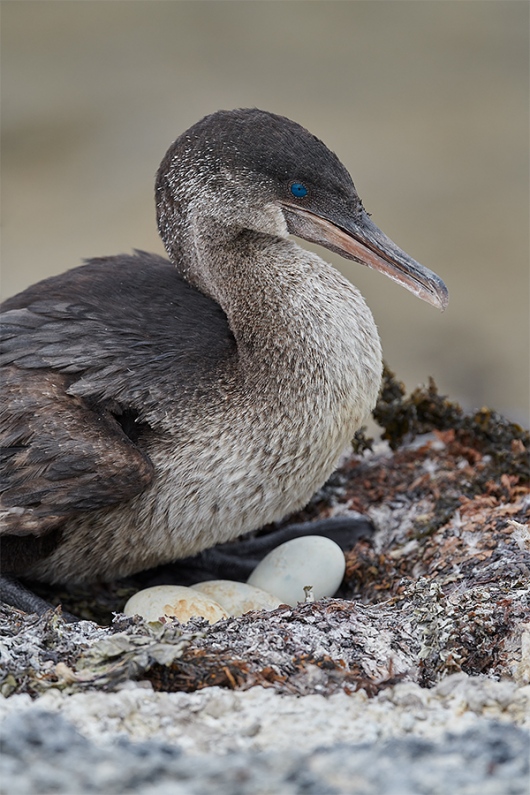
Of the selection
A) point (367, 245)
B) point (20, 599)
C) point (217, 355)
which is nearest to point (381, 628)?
point (217, 355)

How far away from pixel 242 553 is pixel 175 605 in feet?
3.39

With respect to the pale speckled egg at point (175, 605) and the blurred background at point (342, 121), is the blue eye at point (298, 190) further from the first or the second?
the blurred background at point (342, 121)

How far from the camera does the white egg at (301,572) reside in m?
4.16

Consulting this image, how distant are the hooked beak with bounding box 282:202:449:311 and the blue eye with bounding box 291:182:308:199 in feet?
0.18

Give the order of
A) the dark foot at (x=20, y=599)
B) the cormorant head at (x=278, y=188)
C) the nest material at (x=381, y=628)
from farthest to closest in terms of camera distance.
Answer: the cormorant head at (x=278, y=188) → the dark foot at (x=20, y=599) → the nest material at (x=381, y=628)

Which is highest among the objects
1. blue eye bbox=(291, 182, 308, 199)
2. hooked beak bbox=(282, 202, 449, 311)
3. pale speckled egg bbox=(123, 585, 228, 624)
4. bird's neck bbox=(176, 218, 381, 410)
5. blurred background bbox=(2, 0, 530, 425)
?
blurred background bbox=(2, 0, 530, 425)

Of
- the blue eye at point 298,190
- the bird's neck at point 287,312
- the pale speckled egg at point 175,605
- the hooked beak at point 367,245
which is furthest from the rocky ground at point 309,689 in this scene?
the blue eye at point 298,190

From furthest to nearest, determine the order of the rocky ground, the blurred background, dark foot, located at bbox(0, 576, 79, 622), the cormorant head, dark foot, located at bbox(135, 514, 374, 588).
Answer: the blurred background < dark foot, located at bbox(135, 514, 374, 588) < the cormorant head < dark foot, located at bbox(0, 576, 79, 622) < the rocky ground

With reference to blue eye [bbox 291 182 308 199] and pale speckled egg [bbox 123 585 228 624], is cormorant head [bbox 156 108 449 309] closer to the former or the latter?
blue eye [bbox 291 182 308 199]

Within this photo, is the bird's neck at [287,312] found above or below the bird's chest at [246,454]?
above

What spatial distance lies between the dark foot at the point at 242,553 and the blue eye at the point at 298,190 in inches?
62.1

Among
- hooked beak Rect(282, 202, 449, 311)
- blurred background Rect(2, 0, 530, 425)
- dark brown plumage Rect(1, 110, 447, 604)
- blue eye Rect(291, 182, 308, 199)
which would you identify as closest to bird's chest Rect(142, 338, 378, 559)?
dark brown plumage Rect(1, 110, 447, 604)

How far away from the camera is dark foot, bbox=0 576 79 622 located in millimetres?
3922

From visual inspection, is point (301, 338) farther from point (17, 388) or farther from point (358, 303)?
point (17, 388)
